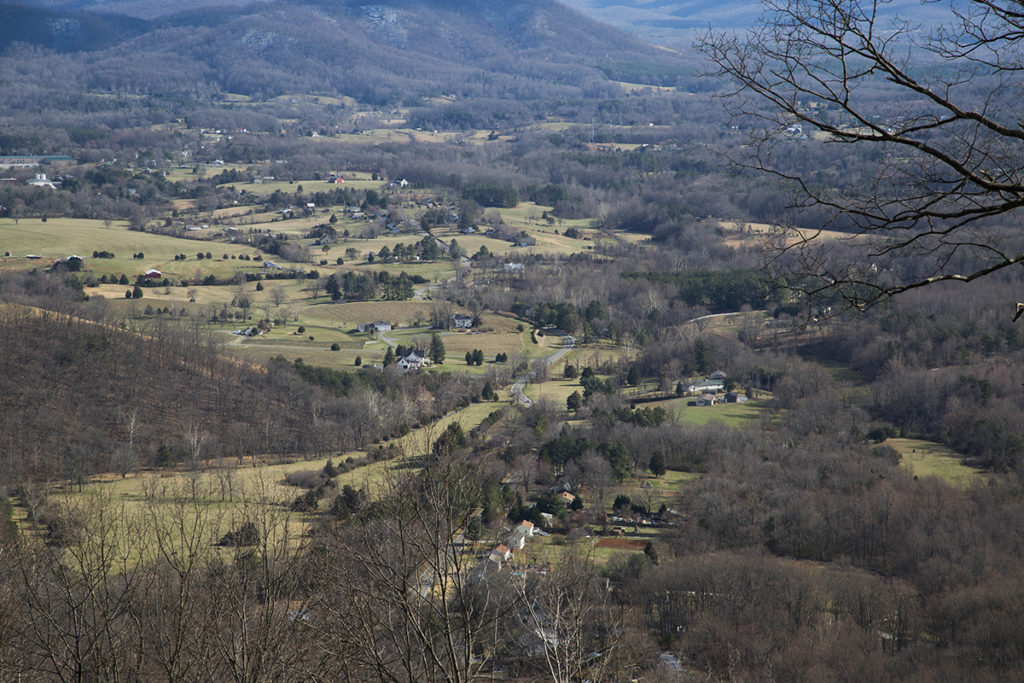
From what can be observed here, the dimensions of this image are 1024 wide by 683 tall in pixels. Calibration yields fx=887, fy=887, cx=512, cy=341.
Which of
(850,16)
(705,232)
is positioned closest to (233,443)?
(850,16)

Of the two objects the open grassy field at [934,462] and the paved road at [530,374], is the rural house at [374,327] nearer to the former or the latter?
the paved road at [530,374]

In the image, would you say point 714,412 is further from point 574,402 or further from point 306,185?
point 306,185

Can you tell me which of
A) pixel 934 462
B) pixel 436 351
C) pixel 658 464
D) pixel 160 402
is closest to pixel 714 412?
pixel 658 464

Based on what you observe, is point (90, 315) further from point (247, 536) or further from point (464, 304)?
point (247, 536)

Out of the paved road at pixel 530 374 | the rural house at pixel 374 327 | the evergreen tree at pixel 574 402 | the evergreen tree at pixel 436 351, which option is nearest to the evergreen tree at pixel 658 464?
the evergreen tree at pixel 574 402

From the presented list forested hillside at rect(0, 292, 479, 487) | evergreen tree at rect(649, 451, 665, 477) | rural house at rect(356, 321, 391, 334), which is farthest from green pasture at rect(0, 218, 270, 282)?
evergreen tree at rect(649, 451, 665, 477)

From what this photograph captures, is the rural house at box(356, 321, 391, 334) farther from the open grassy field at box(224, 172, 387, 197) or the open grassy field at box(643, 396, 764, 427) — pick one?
the open grassy field at box(224, 172, 387, 197)
